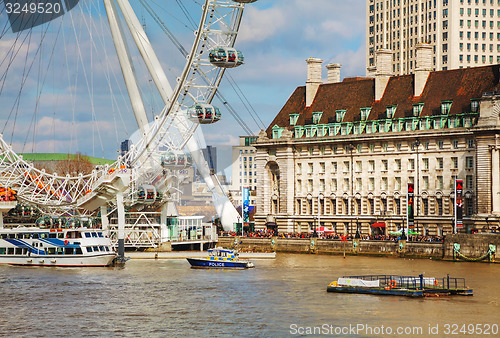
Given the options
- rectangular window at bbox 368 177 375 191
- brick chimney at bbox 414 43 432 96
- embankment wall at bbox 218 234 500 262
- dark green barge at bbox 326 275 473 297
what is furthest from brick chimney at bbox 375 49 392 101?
dark green barge at bbox 326 275 473 297

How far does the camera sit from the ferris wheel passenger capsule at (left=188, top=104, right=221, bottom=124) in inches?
4139

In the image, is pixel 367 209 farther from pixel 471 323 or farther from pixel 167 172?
pixel 471 323

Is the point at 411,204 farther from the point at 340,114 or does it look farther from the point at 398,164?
the point at 340,114

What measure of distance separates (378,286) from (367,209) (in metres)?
52.8

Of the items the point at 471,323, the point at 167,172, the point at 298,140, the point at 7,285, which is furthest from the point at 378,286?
the point at 298,140

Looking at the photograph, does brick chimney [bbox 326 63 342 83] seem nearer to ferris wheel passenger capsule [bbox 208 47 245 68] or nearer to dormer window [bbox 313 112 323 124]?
dormer window [bbox 313 112 323 124]

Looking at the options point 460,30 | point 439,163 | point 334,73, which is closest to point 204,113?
point 439,163

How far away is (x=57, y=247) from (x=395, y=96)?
154 ft

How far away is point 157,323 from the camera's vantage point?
6588cm

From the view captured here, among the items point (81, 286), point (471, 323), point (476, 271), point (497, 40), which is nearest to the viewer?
point (471, 323)

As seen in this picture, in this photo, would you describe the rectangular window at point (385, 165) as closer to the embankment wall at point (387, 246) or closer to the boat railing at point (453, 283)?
the embankment wall at point (387, 246)

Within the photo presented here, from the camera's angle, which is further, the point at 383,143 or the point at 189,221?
the point at 189,221

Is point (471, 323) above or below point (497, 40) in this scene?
below

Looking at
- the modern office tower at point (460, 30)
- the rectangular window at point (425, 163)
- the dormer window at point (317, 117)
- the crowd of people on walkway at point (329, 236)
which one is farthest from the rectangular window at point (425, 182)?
the modern office tower at point (460, 30)
